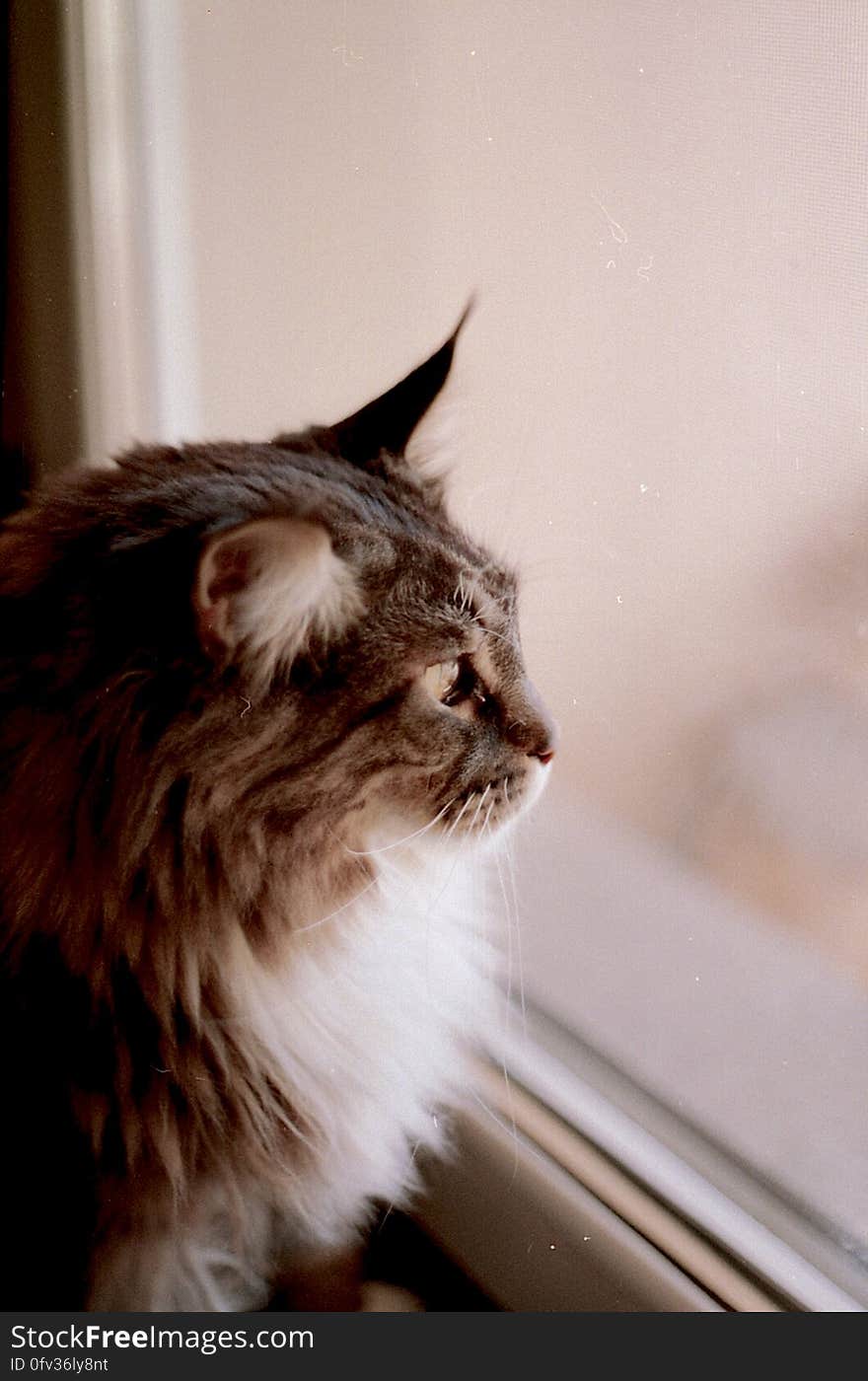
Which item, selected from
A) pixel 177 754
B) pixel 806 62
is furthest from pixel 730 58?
pixel 177 754

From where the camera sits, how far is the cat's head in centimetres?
67

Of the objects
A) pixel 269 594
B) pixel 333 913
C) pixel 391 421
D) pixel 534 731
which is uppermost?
pixel 391 421

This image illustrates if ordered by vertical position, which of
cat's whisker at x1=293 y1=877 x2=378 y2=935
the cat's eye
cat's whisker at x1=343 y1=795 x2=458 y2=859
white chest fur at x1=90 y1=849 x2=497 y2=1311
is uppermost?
the cat's eye

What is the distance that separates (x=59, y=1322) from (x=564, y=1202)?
412mm

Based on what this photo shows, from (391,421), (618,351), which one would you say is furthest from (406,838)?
(618,351)

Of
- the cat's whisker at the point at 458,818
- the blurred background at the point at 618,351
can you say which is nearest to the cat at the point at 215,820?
the cat's whisker at the point at 458,818

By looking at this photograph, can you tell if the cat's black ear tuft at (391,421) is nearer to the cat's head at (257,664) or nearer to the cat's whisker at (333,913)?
the cat's head at (257,664)

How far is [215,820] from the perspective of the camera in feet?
2.35

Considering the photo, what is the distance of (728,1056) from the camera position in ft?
3.31

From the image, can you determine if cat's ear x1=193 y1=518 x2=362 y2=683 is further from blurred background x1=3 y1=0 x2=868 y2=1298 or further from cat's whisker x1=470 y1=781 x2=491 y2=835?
blurred background x1=3 y1=0 x2=868 y2=1298

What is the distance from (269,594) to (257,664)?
57 mm

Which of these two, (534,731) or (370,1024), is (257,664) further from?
(370,1024)

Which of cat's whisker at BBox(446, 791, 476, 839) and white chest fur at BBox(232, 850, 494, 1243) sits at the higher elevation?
cat's whisker at BBox(446, 791, 476, 839)

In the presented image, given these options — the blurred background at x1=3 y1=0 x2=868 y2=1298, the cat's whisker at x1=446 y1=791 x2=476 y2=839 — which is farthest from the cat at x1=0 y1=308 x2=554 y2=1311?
the blurred background at x1=3 y1=0 x2=868 y2=1298
